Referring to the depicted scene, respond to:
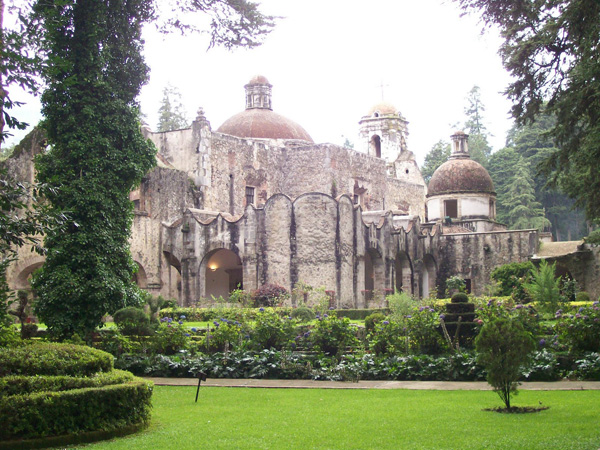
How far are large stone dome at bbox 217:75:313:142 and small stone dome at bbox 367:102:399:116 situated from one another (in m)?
15.1

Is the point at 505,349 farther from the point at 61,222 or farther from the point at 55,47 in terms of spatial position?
the point at 55,47

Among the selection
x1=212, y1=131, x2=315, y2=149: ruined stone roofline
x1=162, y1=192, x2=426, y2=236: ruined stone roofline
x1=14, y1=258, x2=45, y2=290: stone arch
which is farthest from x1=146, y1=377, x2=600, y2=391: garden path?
x1=212, y1=131, x2=315, y2=149: ruined stone roofline

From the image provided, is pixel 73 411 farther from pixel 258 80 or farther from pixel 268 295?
pixel 258 80

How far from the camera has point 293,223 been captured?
3002 centimetres

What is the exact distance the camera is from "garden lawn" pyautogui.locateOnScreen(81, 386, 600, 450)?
7.94 m

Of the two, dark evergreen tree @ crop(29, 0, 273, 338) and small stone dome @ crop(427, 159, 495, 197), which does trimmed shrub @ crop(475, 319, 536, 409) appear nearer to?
dark evergreen tree @ crop(29, 0, 273, 338)

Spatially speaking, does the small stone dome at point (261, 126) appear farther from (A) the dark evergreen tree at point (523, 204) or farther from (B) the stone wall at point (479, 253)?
(A) the dark evergreen tree at point (523, 204)

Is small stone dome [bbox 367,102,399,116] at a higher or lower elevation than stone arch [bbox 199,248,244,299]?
higher

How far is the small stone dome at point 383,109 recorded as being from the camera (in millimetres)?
55906

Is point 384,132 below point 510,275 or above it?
above

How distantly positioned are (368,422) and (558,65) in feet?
28.3

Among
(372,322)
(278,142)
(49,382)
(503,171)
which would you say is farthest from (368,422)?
(503,171)

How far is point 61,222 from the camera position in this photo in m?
10.6

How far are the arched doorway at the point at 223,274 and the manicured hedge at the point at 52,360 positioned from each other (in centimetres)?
2389
